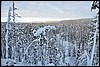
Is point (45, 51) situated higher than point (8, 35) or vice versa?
point (8, 35)

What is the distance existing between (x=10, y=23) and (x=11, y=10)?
5.44 ft

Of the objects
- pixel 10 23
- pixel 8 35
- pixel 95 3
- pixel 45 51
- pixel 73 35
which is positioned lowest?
pixel 73 35

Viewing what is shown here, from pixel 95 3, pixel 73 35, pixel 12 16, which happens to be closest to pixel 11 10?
pixel 12 16

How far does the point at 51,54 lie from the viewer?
157 feet

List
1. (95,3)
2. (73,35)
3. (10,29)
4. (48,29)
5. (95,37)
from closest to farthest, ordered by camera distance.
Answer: (95,3)
(95,37)
(48,29)
(10,29)
(73,35)

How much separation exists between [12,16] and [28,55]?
33.5 metres

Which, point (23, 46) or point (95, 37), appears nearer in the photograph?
point (95, 37)

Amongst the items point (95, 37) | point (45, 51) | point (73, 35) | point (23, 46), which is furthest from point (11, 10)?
point (73, 35)

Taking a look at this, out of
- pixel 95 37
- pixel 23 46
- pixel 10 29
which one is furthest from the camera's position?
pixel 23 46

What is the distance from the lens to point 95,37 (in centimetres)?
1500

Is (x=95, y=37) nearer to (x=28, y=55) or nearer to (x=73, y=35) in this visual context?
(x=28, y=55)

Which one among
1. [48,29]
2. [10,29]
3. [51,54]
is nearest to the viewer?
[48,29]

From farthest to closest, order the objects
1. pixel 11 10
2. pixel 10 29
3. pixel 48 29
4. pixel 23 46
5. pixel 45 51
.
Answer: pixel 23 46 < pixel 45 51 < pixel 10 29 < pixel 11 10 < pixel 48 29

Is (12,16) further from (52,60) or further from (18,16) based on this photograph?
(52,60)
